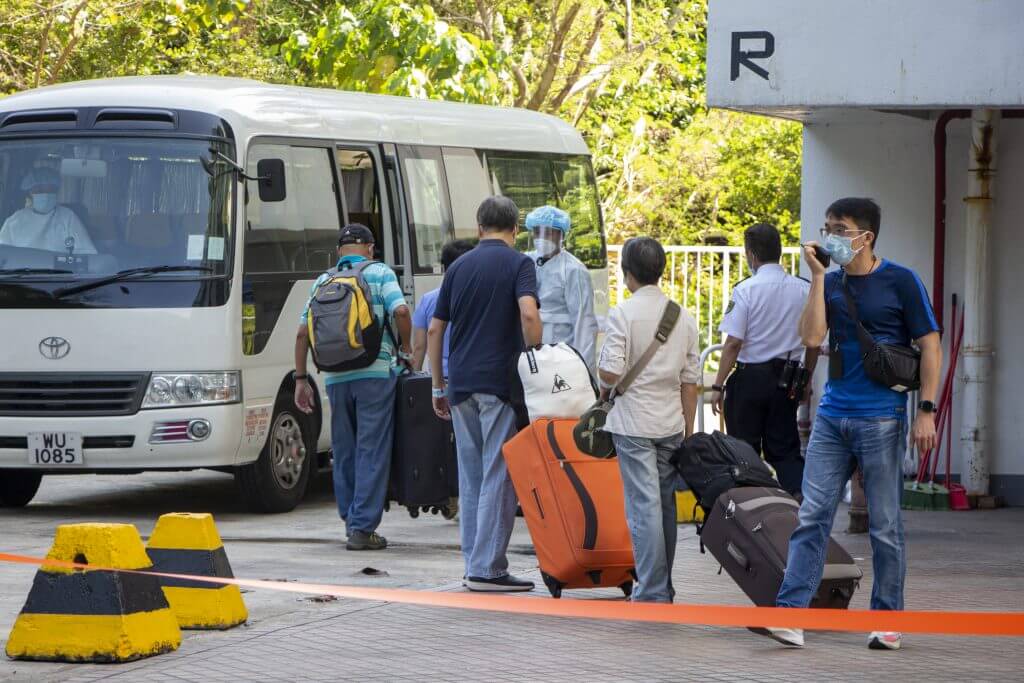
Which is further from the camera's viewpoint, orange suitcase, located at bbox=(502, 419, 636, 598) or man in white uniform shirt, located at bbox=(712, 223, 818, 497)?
man in white uniform shirt, located at bbox=(712, 223, 818, 497)

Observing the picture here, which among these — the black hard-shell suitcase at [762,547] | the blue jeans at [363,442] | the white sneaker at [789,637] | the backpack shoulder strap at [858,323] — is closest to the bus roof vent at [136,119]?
the blue jeans at [363,442]

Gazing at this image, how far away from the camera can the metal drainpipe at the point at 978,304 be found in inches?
441

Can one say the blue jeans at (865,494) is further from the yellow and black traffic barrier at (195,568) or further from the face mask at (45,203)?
the face mask at (45,203)

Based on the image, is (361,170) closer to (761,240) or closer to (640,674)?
(761,240)

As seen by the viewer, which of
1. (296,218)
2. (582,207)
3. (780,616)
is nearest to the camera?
(780,616)

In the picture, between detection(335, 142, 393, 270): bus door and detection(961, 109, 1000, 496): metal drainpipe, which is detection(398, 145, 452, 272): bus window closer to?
detection(335, 142, 393, 270): bus door

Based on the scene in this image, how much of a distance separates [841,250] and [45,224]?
6291mm

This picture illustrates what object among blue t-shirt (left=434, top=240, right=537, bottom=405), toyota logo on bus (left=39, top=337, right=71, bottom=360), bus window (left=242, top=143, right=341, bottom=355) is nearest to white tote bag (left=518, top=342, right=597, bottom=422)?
blue t-shirt (left=434, top=240, right=537, bottom=405)

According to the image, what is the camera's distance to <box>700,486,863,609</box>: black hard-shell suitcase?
7129 millimetres

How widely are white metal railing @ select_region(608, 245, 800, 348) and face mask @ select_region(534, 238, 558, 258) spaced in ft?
32.8

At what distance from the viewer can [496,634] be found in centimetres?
734

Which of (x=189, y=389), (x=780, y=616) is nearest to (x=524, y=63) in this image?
→ (x=189, y=389)

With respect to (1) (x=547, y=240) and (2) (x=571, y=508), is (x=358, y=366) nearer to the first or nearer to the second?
(1) (x=547, y=240)

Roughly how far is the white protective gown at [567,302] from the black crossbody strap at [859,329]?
260 centimetres
